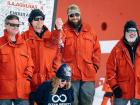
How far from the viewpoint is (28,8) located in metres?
9.71

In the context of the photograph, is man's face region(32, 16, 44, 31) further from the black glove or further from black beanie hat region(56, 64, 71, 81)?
the black glove

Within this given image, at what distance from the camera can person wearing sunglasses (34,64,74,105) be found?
22.5 feet

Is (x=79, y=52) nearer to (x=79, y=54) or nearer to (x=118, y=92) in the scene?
(x=79, y=54)

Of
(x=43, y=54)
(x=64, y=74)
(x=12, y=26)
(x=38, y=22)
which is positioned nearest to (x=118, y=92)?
(x=43, y=54)

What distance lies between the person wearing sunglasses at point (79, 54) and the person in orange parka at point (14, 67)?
0.80 m

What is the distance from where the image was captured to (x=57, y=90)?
274 inches

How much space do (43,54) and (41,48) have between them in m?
0.09

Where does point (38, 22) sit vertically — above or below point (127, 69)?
above

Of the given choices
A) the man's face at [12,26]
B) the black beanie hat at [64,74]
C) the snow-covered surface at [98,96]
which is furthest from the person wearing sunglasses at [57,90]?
the snow-covered surface at [98,96]

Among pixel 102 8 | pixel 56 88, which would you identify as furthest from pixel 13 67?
pixel 102 8

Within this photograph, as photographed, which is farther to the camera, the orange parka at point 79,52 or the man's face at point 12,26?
the orange parka at point 79,52

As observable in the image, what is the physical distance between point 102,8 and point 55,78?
3806 mm

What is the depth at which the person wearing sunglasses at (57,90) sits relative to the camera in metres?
6.87

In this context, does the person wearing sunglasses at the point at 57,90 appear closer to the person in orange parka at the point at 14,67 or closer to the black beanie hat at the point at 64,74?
the black beanie hat at the point at 64,74
